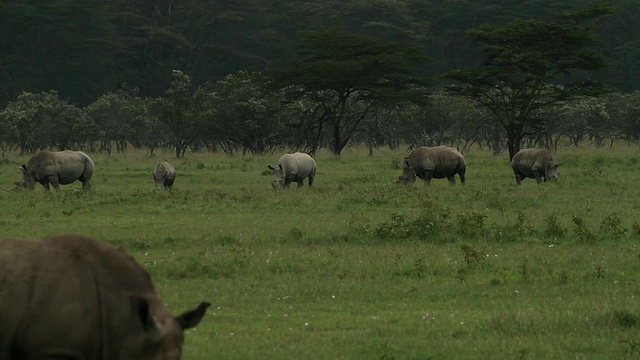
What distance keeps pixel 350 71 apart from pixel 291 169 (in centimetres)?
1953

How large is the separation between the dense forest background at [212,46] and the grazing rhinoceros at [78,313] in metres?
54.7

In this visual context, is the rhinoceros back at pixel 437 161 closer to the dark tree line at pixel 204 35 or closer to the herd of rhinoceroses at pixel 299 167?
the herd of rhinoceroses at pixel 299 167

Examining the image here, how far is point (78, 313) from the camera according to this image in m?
6.96

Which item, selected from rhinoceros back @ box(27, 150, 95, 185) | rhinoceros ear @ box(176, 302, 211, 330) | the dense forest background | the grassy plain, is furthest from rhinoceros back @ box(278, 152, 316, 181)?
the dense forest background

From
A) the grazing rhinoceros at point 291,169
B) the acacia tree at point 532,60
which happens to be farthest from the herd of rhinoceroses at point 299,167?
the acacia tree at point 532,60

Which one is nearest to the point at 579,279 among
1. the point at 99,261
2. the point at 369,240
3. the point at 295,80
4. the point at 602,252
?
the point at 602,252

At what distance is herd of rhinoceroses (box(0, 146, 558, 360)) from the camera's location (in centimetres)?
683

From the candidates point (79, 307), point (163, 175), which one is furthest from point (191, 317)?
point (163, 175)

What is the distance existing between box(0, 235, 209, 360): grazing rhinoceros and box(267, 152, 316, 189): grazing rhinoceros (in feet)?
77.5

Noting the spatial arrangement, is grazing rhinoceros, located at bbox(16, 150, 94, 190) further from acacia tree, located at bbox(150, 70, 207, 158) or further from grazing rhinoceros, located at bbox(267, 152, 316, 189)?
acacia tree, located at bbox(150, 70, 207, 158)

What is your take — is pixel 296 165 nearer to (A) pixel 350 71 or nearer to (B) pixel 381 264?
(B) pixel 381 264

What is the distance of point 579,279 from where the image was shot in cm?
1330

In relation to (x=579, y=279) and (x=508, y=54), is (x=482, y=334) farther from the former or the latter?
(x=508, y=54)

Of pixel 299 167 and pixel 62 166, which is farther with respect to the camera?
pixel 299 167
